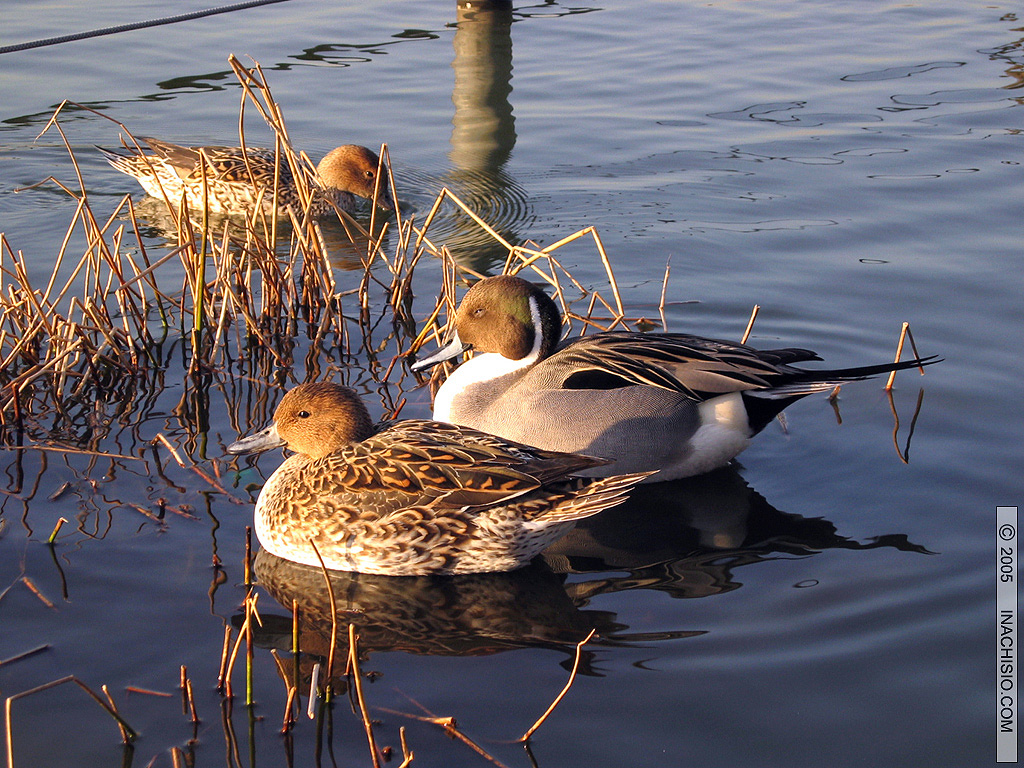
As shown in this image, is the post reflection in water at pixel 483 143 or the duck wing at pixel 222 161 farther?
the duck wing at pixel 222 161

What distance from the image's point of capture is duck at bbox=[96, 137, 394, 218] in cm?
826

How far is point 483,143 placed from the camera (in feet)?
30.3

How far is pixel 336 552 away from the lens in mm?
4262

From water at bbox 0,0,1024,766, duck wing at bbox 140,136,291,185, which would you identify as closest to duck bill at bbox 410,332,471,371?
water at bbox 0,0,1024,766

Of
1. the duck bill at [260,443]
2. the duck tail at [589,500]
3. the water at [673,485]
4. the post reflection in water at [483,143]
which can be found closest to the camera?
the water at [673,485]

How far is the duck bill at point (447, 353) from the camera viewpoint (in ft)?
17.7

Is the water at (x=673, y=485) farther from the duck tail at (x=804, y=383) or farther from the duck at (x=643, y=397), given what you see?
the duck tail at (x=804, y=383)

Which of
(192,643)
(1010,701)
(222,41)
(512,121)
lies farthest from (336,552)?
(222,41)

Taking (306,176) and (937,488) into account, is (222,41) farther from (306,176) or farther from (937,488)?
(937,488)

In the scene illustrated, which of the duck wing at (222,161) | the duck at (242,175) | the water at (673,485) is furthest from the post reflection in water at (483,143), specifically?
the duck wing at (222,161)

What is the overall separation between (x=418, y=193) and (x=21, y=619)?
5.53 m

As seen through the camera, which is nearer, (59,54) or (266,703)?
(266,703)

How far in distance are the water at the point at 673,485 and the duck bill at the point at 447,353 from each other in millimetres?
846

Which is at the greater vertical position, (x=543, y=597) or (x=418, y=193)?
(x=418, y=193)
